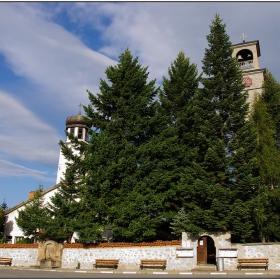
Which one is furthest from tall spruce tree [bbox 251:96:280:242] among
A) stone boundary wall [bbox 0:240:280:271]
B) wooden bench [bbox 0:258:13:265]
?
wooden bench [bbox 0:258:13:265]

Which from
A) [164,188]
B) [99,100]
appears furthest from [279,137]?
[99,100]

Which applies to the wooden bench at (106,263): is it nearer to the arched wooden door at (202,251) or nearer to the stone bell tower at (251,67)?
the arched wooden door at (202,251)

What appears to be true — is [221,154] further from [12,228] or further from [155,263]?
[12,228]

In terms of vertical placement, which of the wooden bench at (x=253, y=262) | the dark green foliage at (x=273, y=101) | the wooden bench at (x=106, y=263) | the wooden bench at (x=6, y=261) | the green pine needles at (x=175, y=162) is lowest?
the wooden bench at (x=6, y=261)

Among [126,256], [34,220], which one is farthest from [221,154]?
[34,220]

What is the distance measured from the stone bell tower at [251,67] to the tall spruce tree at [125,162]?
38.0 feet

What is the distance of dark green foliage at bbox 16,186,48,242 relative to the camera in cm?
1936

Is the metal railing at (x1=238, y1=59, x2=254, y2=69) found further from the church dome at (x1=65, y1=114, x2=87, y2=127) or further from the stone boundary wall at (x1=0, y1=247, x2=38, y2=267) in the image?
the stone boundary wall at (x1=0, y1=247, x2=38, y2=267)

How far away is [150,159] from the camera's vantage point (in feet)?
66.9

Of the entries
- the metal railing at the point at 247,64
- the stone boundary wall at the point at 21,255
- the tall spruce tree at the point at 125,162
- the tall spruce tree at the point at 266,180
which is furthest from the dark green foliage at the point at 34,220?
the metal railing at the point at 247,64

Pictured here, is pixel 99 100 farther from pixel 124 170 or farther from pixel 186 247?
pixel 186 247

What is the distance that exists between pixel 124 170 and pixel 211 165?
5.64 meters

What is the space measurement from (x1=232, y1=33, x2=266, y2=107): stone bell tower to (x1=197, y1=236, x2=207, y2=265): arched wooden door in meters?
16.0

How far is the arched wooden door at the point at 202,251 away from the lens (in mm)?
17516
